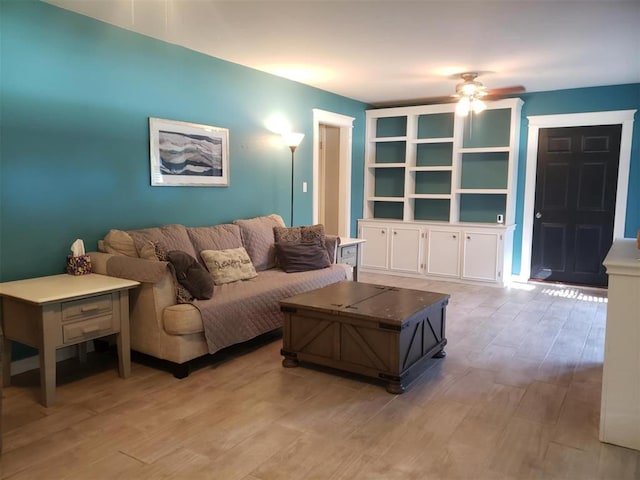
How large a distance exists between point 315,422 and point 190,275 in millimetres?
1248

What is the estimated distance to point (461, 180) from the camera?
6320mm

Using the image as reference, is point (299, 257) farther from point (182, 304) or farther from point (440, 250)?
point (440, 250)

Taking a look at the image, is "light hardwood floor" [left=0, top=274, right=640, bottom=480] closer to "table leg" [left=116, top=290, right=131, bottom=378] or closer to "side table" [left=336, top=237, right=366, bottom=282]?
"table leg" [left=116, top=290, right=131, bottom=378]

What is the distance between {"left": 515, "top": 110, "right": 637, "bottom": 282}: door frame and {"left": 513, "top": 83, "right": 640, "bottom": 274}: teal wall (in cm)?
5

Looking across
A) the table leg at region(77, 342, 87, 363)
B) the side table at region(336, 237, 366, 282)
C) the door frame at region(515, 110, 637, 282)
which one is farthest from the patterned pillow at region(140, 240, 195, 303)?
the door frame at region(515, 110, 637, 282)

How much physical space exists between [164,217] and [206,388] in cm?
162

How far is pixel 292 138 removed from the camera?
4.91m

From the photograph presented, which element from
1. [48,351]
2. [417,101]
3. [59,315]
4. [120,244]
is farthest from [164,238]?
[417,101]

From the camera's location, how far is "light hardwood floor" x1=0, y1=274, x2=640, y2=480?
208cm

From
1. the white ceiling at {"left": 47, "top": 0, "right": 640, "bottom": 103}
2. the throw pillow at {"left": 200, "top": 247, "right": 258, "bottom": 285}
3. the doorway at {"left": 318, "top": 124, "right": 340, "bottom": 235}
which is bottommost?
the throw pillow at {"left": 200, "top": 247, "right": 258, "bottom": 285}

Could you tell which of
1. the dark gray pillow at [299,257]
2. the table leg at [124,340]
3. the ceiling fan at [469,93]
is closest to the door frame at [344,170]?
the ceiling fan at [469,93]

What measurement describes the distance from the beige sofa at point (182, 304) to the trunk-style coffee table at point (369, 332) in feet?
1.14

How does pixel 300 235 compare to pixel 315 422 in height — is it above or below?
above

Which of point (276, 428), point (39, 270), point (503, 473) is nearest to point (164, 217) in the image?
point (39, 270)
